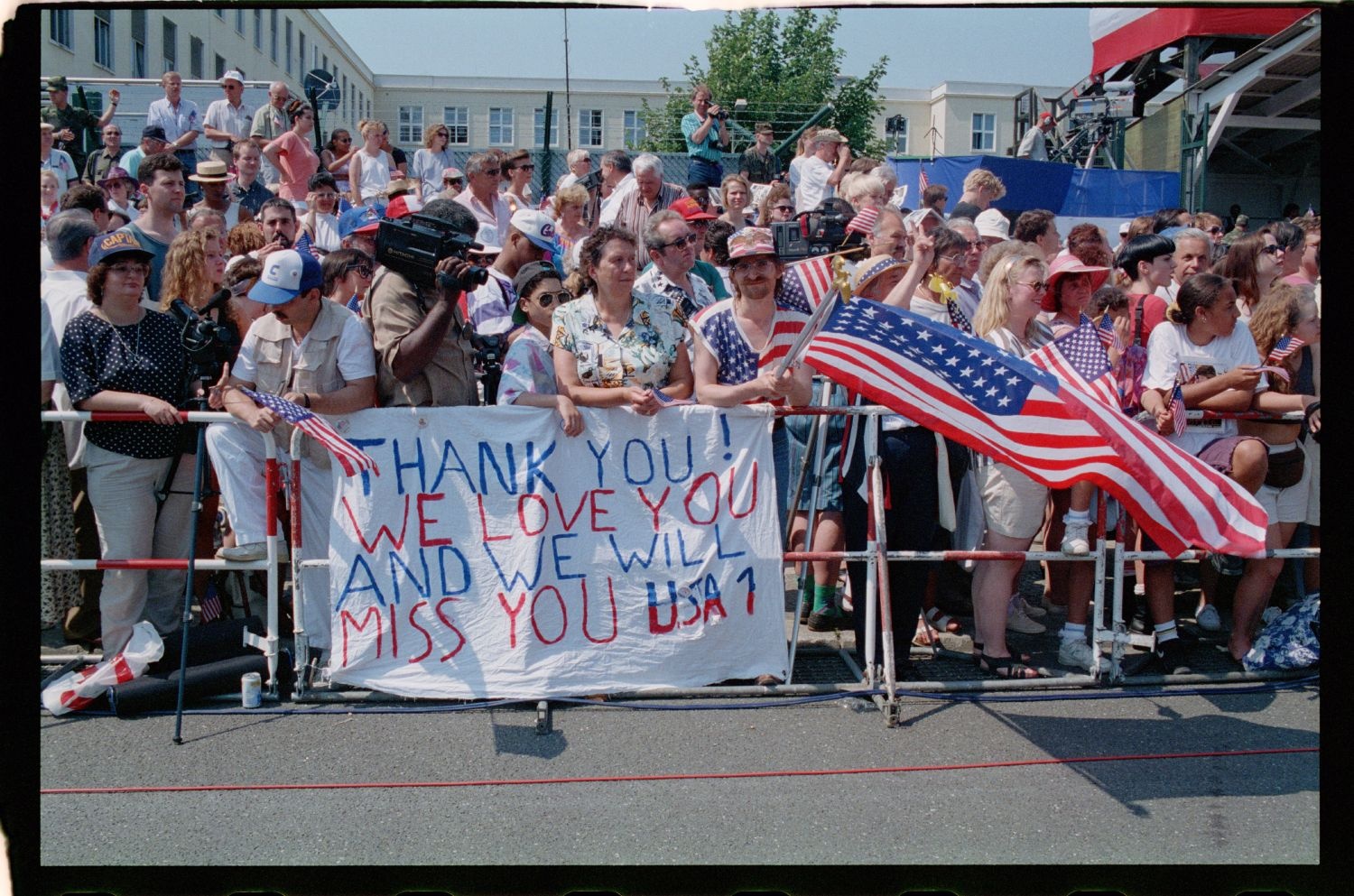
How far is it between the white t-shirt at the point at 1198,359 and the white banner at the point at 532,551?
2244 millimetres

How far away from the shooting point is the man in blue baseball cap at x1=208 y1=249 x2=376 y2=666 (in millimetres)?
5355

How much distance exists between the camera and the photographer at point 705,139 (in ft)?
43.5

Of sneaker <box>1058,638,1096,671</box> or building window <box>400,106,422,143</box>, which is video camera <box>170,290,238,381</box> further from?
building window <box>400,106,422,143</box>

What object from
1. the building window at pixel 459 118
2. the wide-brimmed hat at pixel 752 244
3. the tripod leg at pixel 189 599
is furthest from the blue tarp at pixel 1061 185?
the building window at pixel 459 118

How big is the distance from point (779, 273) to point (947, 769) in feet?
8.07

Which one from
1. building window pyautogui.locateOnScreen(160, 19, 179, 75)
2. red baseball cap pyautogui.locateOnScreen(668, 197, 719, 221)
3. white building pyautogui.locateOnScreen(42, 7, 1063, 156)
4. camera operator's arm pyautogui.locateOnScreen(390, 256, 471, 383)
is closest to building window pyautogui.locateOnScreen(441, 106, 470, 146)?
white building pyautogui.locateOnScreen(42, 7, 1063, 156)

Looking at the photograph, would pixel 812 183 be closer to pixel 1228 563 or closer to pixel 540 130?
pixel 1228 563

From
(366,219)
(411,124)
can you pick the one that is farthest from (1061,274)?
(411,124)

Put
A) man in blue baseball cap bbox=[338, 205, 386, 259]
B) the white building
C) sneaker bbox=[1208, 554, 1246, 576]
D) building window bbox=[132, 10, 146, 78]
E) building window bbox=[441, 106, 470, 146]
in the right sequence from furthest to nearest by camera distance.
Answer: building window bbox=[441, 106, 470, 146]
building window bbox=[132, 10, 146, 78]
the white building
man in blue baseball cap bbox=[338, 205, 386, 259]
sneaker bbox=[1208, 554, 1246, 576]

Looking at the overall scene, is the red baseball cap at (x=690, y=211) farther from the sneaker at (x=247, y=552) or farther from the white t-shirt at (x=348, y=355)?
the sneaker at (x=247, y=552)

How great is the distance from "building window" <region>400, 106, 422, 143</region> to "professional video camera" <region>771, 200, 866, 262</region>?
39786 millimetres

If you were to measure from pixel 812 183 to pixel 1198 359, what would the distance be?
720 centimetres

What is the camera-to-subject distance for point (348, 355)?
17.9 feet
